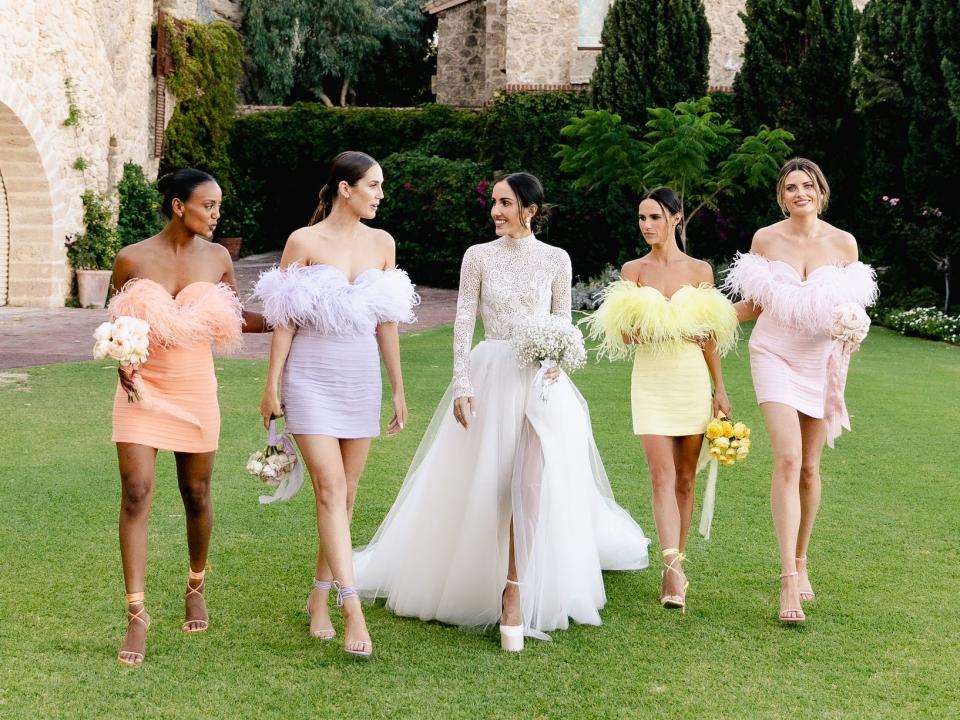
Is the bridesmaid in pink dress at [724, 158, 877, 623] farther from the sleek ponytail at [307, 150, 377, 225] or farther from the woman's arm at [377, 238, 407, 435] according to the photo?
the sleek ponytail at [307, 150, 377, 225]

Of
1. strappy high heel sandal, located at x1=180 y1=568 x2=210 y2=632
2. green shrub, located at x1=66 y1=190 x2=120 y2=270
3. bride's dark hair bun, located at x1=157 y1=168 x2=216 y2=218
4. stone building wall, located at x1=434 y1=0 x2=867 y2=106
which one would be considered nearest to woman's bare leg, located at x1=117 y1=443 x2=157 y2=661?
strappy high heel sandal, located at x1=180 y1=568 x2=210 y2=632

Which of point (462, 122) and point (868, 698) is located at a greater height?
point (462, 122)

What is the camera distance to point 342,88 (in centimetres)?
3728

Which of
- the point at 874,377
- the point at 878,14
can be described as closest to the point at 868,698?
the point at 874,377

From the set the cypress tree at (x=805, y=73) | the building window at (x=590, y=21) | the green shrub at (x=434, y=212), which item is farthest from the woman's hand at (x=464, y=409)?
the building window at (x=590, y=21)

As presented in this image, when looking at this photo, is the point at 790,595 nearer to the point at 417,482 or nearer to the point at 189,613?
the point at 417,482

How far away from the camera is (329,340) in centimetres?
470

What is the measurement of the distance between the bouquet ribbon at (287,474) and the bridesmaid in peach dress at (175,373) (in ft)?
0.80

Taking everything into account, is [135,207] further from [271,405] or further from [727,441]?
[727,441]

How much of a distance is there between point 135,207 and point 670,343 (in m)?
18.8

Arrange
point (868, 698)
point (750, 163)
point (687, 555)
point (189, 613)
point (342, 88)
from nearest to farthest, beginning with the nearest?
1. point (868, 698)
2. point (189, 613)
3. point (687, 555)
4. point (750, 163)
5. point (342, 88)

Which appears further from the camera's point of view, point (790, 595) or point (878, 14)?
point (878, 14)

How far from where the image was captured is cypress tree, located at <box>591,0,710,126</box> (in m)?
22.9

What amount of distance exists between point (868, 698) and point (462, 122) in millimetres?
25138
